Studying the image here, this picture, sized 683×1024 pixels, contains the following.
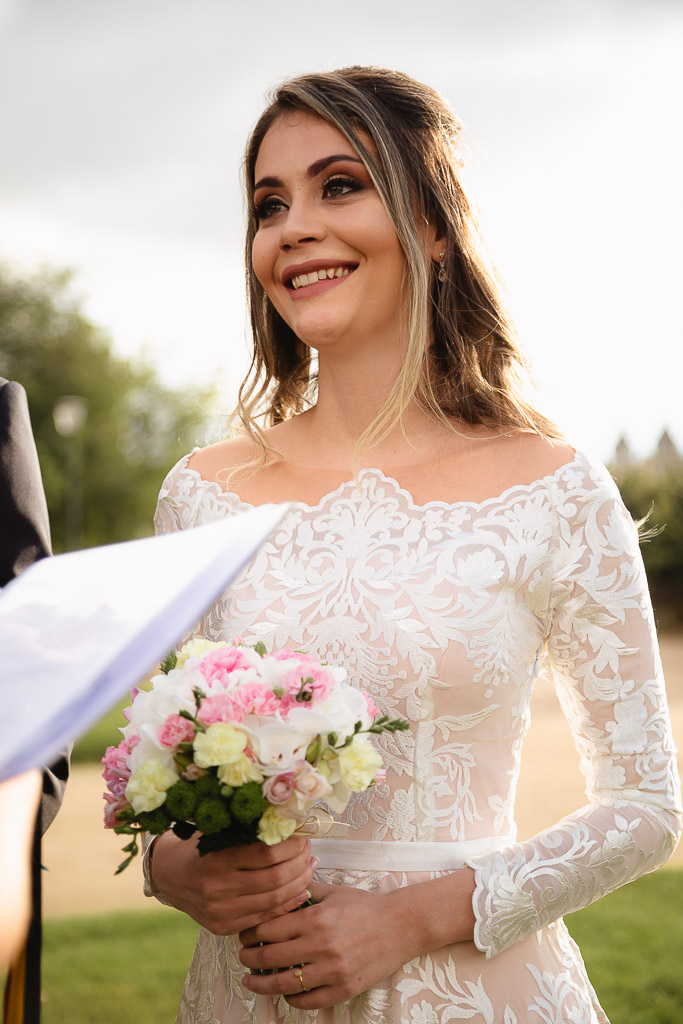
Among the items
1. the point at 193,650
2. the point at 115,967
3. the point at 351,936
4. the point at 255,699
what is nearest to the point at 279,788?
the point at 255,699

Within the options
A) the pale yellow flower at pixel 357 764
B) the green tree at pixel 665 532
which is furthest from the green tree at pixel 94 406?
the pale yellow flower at pixel 357 764

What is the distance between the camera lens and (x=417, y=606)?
2.38 metres

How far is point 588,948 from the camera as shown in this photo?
6578mm

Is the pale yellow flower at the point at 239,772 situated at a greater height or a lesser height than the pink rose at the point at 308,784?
greater

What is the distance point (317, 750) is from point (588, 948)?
18.6 feet

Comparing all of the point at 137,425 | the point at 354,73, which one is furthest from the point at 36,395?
the point at 354,73

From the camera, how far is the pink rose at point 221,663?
5.79 ft

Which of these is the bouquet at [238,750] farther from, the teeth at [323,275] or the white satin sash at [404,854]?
the teeth at [323,275]

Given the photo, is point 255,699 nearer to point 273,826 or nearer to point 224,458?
point 273,826

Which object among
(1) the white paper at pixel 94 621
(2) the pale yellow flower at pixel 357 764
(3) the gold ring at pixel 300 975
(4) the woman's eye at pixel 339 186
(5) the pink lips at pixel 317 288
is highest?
(4) the woman's eye at pixel 339 186

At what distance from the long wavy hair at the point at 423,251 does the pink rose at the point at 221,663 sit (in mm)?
1042

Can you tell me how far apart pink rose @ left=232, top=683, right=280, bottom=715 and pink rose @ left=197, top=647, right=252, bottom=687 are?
58 mm

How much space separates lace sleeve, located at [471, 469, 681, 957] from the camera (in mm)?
2207

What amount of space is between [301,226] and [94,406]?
127 ft
